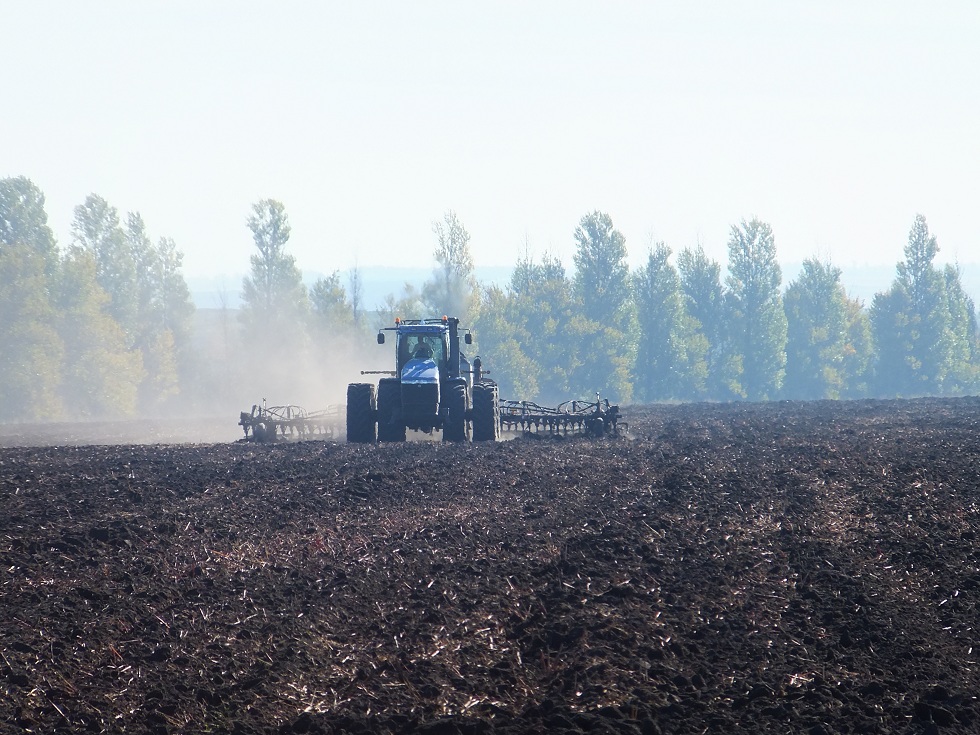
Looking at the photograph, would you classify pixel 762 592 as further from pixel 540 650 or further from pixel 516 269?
pixel 516 269

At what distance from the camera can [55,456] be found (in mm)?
25609

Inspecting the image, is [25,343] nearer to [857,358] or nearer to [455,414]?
[455,414]

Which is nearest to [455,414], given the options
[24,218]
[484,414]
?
[484,414]

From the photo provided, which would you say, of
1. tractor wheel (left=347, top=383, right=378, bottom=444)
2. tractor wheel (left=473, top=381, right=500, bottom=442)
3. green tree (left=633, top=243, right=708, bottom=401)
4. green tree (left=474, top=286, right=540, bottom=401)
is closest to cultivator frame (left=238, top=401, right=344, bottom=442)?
tractor wheel (left=347, top=383, right=378, bottom=444)

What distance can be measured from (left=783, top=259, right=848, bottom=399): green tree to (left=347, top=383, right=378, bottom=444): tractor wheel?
59366mm

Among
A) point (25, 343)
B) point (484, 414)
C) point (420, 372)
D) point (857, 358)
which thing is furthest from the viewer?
point (857, 358)

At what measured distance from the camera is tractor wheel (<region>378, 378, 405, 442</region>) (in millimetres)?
27328

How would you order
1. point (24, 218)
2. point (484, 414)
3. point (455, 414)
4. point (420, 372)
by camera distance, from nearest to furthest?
point (420, 372)
point (455, 414)
point (484, 414)
point (24, 218)

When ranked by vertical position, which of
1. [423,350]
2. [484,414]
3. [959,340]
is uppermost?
[959,340]

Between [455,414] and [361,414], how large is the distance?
97.1 inches

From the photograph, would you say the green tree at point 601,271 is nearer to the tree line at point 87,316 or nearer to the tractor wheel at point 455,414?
the tree line at point 87,316

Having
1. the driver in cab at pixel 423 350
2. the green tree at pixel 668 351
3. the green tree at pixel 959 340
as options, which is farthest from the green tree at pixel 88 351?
the green tree at pixel 959 340

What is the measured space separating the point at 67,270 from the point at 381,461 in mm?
48988

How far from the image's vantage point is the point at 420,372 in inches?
1058
